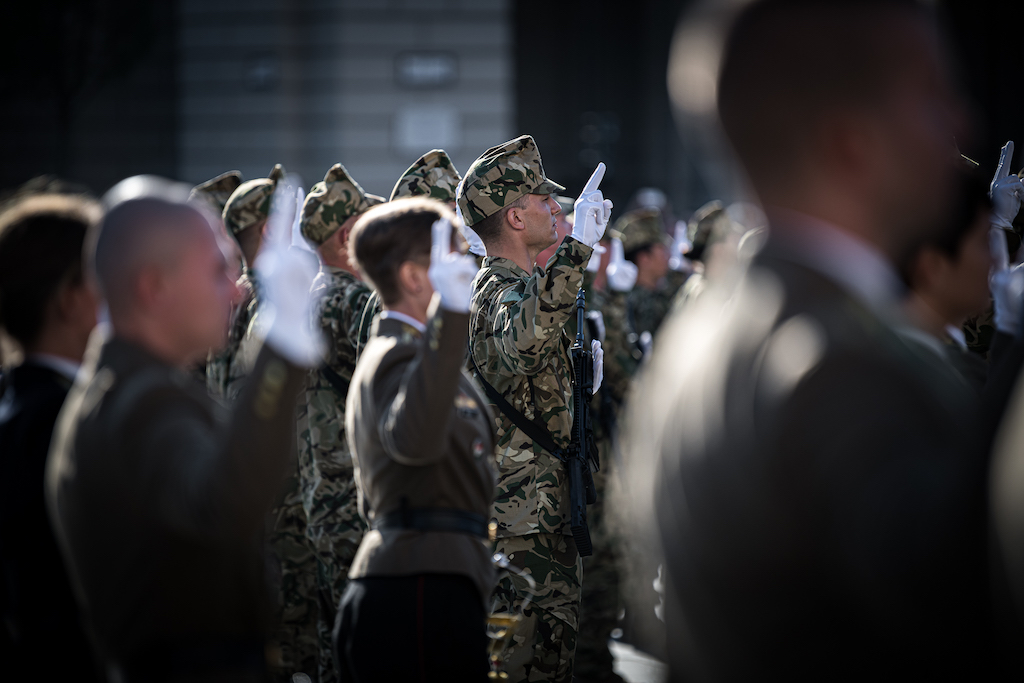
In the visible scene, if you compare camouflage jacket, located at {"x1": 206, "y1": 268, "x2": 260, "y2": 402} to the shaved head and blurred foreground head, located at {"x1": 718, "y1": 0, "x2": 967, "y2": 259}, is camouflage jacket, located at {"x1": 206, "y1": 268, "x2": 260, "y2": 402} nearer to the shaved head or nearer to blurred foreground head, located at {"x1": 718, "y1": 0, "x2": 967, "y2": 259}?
the shaved head

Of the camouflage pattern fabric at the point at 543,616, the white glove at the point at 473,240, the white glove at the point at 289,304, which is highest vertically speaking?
the white glove at the point at 473,240

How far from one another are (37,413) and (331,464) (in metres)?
2.30

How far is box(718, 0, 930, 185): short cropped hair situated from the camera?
124cm

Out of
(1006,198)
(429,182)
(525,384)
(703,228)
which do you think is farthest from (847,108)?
(703,228)

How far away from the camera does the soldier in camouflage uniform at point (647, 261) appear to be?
9492mm

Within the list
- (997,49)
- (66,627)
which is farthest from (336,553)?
(997,49)

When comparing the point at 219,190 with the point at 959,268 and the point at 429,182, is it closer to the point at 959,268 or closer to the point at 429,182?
the point at 429,182

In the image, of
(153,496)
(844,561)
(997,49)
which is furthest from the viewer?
(997,49)

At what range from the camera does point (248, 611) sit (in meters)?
1.95

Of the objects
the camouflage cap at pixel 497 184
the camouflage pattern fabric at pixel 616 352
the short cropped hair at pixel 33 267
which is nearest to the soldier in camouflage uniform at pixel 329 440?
the camouflage cap at pixel 497 184

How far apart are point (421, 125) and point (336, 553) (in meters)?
15.7

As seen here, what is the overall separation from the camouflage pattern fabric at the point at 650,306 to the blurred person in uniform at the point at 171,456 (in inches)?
301

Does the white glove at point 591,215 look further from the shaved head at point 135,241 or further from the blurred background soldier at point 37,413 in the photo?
the shaved head at point 135,241

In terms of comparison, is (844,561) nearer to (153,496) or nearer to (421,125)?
(153,496)
